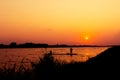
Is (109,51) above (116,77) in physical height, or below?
above

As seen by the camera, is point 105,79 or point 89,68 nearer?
point 105,79

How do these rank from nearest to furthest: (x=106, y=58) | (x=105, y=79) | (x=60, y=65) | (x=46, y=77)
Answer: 1. (x=105, y=79)
2. (x=46, y=77)
3. (x=106, y=58)
4. (x=60, y=65)

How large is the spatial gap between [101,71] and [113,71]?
2.43ft

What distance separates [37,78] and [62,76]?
1529 millimetres

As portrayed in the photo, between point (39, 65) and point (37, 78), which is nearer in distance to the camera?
point (37, 78)

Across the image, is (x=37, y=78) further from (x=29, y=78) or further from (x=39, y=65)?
(x=39, y=65)


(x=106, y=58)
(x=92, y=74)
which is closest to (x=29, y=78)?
(x=92, y=74)

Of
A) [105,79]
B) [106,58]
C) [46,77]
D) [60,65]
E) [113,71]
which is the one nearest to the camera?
[105,79]

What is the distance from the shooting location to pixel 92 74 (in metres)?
17.0

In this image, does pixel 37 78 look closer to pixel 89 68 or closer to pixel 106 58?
pixel 89 68

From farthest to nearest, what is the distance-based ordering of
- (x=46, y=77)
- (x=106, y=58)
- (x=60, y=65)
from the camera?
(x=60, y=65) < (x=106, y=58) < (x=46, y=77)

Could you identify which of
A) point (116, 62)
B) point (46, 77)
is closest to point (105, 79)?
point (116, 62)

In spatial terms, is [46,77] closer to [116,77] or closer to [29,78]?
[29,78]

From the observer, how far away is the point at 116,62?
1808cm
